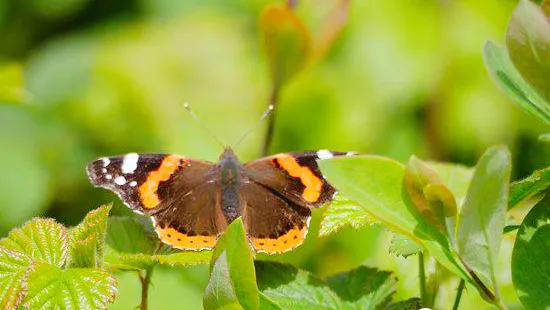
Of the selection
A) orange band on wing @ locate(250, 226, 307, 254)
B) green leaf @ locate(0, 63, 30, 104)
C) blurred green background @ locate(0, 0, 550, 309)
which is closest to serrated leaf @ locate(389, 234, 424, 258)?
orange band on wing @ locate(250, 226, 307, 254)

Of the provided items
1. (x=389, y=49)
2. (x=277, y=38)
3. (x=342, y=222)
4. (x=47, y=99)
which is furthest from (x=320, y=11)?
(x=47, y=99)

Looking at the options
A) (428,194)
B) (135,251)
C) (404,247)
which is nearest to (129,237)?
(135,251)

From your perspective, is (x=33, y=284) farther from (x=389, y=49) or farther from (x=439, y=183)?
(x=389, y=49)

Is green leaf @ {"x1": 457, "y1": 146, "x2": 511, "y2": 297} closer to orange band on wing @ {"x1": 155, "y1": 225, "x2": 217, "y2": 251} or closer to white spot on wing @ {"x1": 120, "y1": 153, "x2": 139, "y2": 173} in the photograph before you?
orange band on wing @ {"x1": 155, "y1": 225, "x2": 217, "y2": 251}

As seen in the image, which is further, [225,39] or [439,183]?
[225,39]

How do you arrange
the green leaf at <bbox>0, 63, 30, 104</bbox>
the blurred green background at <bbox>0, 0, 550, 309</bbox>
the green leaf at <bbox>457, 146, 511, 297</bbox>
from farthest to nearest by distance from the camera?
1. the blurred green background at <bbox>0, 0, 550, 309</bbox>
2. the green leaf at <bbox>0, 63, 30, 104</bbox>
3. the green leaf at <bbox>457, 146, 511, 297</bbox>

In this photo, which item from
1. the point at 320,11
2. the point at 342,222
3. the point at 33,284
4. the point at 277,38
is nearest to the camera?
the point at 33,284

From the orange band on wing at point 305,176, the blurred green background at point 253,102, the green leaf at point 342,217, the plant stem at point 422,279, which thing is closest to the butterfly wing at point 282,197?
the orange band on wing at point 305,176
